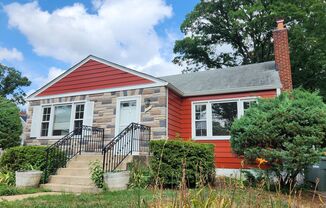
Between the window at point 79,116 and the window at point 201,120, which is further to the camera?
the window at point 79,116

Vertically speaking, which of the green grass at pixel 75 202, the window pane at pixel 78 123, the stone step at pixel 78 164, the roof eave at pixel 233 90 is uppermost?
the roof eave at pixel 233 90

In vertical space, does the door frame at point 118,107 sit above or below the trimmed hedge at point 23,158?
above

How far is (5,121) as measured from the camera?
11.7 meters

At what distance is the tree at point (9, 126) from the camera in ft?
38.0

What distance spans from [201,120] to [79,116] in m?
5.11

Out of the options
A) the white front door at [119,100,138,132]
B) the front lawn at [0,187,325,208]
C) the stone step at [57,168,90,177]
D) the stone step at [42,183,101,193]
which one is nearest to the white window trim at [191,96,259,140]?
the white front door at [119,100,138,132]

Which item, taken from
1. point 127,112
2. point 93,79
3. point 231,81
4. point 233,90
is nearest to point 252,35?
point 231,81

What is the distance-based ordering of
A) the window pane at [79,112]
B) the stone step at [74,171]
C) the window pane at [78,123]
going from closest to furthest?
the stone step at [74,171] → the window pane at [78,123] → the window pane at [79,112]

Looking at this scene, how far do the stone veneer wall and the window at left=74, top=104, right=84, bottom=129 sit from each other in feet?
1.13

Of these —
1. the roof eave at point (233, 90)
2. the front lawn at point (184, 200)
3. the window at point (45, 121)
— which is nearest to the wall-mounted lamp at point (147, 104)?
the roof eave at point (233, 90)

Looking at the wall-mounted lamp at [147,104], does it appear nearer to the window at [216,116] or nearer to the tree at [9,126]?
the window at [216,116]

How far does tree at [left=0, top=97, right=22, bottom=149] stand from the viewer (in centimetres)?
1157

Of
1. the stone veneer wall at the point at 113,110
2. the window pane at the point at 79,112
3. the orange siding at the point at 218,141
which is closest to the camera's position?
the stone veneer wall at the point at 113,110

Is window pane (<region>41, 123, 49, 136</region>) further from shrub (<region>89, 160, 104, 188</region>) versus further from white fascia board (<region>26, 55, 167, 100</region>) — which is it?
shrub (<region>89, 160, 104, 188</region>)
